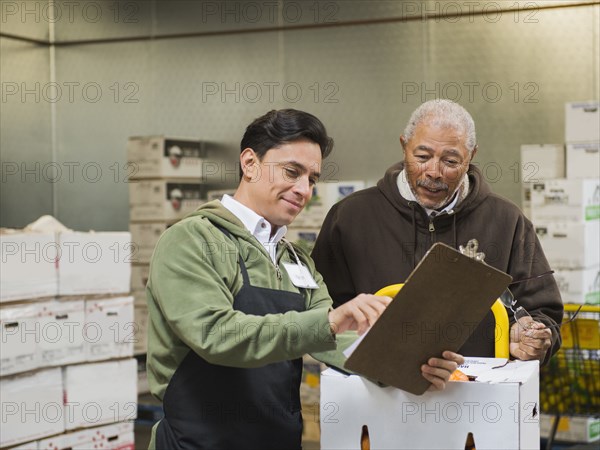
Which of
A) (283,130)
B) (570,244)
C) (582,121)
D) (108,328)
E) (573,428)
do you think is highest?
(582,121)

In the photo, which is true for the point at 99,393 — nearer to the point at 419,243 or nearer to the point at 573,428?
the point at 419,243

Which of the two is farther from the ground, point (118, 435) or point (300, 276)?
point (300, 276)

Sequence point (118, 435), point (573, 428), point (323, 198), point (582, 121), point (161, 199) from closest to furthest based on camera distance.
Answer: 1. point (118, 435)
2. point (573, 428)
3. point (582, 121)
4. point (323, 198)
5. point (161, 199)

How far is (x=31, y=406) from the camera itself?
14.0ft

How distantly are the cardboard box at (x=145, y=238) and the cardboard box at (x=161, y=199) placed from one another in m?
0.05

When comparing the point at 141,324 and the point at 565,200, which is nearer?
the point at 565,200

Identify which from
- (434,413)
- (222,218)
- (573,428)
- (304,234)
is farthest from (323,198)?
(434,413)

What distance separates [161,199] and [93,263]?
2.23 m

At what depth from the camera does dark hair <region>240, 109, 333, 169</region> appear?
2.05 metres

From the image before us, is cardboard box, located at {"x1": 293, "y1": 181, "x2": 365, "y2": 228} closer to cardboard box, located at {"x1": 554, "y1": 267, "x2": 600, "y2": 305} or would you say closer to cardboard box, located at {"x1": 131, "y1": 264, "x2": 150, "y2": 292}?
cardboard box, located at {"x1": 131, "y1": 264, "x2": 150, "y2": 292}

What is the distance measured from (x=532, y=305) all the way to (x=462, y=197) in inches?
14.8

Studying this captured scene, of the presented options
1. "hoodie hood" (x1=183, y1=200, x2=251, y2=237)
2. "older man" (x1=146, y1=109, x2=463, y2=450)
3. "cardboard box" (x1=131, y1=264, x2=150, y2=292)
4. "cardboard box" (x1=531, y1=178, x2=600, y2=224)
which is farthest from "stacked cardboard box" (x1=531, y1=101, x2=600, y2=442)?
"hoodie hood" (x1=183, y1=200, x2=251, y2=237)

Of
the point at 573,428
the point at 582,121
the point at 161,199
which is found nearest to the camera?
the point at 573,428

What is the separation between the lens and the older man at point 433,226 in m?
2.59
